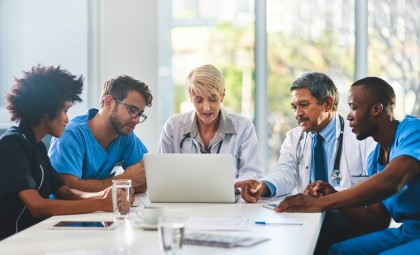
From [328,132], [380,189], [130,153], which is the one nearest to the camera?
[380,189]

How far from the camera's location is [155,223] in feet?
7.94

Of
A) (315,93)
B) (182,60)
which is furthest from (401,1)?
(315,93)

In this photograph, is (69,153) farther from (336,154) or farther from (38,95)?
(336,154)

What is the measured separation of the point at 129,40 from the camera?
5.34 metres

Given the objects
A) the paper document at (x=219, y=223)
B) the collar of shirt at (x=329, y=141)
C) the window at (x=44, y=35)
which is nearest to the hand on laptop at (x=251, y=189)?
the paper document at (x=219, y=223)

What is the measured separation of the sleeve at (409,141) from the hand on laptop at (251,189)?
1.91 feet

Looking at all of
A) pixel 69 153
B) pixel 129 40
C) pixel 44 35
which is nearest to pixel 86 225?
pixel 69 153

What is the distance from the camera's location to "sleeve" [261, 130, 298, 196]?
3.43 metres

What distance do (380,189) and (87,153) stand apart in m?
1.42

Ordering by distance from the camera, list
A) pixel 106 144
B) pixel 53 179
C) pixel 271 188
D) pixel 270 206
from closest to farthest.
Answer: pixel 270 206 < pixel 53 179 < pixel 271 188 < pixel 106 144

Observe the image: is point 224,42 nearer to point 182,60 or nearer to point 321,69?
point 182,60

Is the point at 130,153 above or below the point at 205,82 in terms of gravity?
below

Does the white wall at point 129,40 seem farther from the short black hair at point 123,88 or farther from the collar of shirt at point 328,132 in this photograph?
the collar of shirt at point 328,132

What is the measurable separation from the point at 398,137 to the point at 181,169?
92 centimetres
